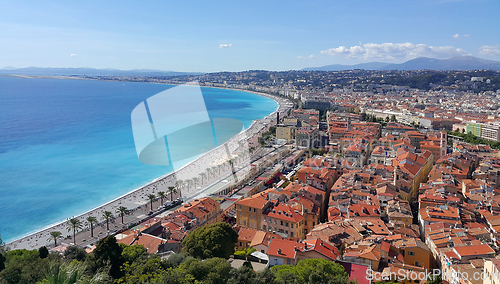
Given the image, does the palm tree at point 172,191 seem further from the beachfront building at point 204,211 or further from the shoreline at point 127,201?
the beachfront building at point 204,211

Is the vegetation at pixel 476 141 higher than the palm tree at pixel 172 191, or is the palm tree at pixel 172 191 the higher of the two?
the palm tree at pixel 172 191

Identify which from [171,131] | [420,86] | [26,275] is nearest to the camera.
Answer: [26,275]

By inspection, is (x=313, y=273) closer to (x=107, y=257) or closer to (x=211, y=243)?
(x=211, y=243)

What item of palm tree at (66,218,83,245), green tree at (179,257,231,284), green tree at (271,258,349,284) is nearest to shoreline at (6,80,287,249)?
palm tree at (66,218,83,245)

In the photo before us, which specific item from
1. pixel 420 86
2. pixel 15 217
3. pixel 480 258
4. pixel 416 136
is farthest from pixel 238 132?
pixel 420 86

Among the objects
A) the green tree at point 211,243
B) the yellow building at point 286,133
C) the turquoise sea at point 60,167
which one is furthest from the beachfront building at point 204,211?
the yellow building at point 286,133

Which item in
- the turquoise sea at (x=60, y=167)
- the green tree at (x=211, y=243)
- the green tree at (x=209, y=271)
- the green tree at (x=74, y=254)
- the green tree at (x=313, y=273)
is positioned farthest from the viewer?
the turquoise sea at (x=60, y=167)

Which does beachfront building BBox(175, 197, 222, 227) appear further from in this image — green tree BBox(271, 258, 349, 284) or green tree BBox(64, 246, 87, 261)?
green tree BBox(271, 258, 349, 284)

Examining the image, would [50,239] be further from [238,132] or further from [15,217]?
[238,132]

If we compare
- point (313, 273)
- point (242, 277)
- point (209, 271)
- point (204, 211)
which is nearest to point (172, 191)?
point (204, 211)
